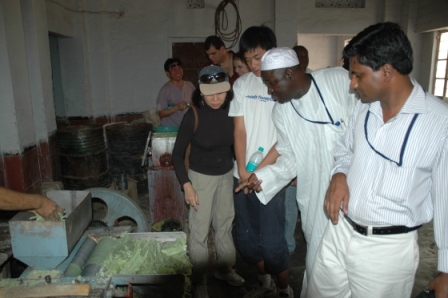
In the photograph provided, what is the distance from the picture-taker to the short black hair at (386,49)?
1.53 meters

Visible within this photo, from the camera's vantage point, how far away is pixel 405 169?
5.10 feet

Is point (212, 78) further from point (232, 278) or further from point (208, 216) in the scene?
point (232, 278)

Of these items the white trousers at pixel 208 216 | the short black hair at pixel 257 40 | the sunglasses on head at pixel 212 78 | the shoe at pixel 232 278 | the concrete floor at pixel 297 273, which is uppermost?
the short black hair at pixel 257 40

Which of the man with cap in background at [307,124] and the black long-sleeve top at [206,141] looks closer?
the man with cap in background at [307,124]

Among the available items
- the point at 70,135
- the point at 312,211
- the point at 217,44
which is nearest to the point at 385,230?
the point at 312,211

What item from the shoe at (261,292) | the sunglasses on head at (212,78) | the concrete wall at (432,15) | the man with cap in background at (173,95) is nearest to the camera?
the sunglasses on head at (212,78)

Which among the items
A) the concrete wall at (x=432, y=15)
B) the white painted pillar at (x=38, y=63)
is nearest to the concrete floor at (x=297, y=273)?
the white painted pillar at (x=38, y=63)

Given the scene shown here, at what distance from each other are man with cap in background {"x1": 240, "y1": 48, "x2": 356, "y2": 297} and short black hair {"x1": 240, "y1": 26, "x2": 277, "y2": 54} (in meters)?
0.41

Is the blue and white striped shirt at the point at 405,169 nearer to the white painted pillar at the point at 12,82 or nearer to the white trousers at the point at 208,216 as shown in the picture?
the white trousers at the point at 208,216

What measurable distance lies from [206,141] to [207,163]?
0.63ft

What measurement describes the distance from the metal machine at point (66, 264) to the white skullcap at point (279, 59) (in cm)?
135

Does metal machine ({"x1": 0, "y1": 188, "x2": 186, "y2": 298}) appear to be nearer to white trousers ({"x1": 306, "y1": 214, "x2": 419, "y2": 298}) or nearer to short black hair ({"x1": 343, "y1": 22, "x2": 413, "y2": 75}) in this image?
white trousers ({"x1": 306, "y1": 214, "x2": 419, "y2": 298})

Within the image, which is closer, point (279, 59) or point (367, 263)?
point (367, 263)

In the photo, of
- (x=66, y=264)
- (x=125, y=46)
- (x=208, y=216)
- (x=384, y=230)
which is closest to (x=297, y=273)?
(x=208, y=216)
